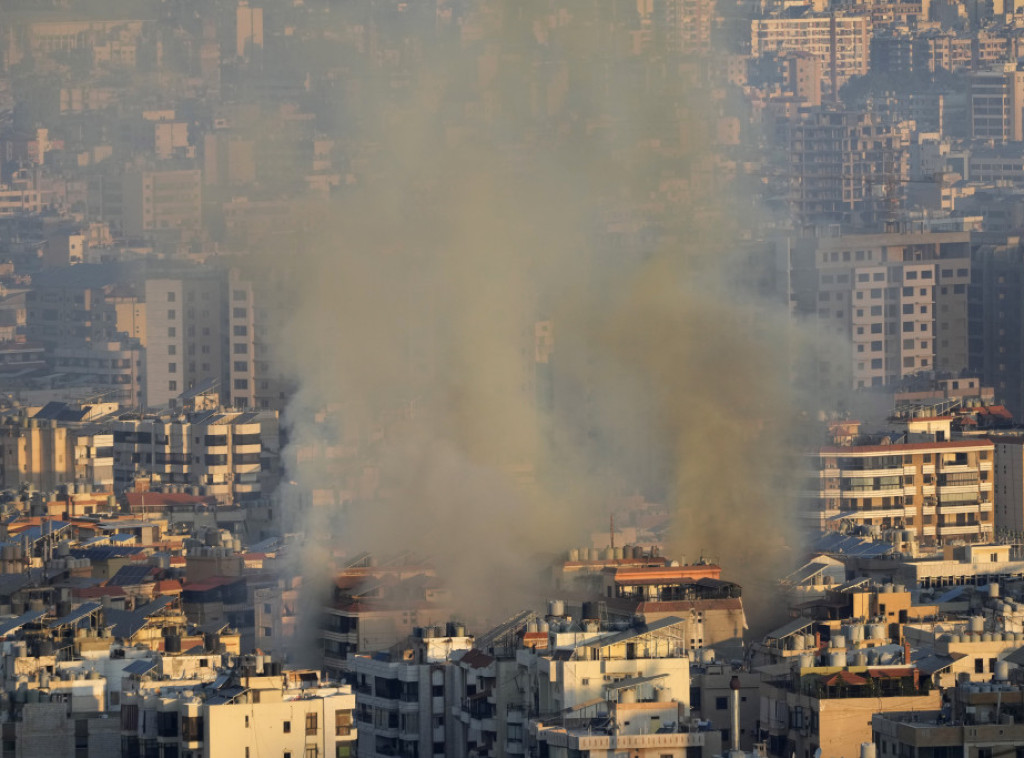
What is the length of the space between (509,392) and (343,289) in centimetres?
924

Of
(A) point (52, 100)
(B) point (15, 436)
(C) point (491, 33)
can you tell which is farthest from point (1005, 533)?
(A) point (52, 100)

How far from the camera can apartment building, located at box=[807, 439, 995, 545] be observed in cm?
6206

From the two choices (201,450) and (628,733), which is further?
(201,450)

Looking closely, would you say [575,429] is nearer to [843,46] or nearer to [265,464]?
[265,464]

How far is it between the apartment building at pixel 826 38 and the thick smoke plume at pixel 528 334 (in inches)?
2956

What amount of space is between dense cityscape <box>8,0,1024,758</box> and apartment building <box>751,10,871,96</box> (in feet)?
111

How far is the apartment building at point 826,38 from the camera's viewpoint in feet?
538

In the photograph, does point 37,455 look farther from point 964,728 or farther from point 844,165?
point 844,165

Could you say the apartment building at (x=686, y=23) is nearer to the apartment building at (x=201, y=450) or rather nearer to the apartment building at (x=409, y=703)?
the apartment building at (x=201, y=450)

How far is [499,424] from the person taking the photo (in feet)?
190

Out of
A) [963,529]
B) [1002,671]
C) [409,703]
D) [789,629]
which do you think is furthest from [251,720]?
Answer: [963,529]

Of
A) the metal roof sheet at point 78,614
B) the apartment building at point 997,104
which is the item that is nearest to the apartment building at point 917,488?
the metal roof sheet at point 78,614

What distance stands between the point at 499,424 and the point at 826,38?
11134 centimetres

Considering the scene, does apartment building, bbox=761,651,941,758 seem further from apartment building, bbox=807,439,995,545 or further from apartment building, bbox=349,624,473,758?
apartment building, bbox=807,439,995,545
